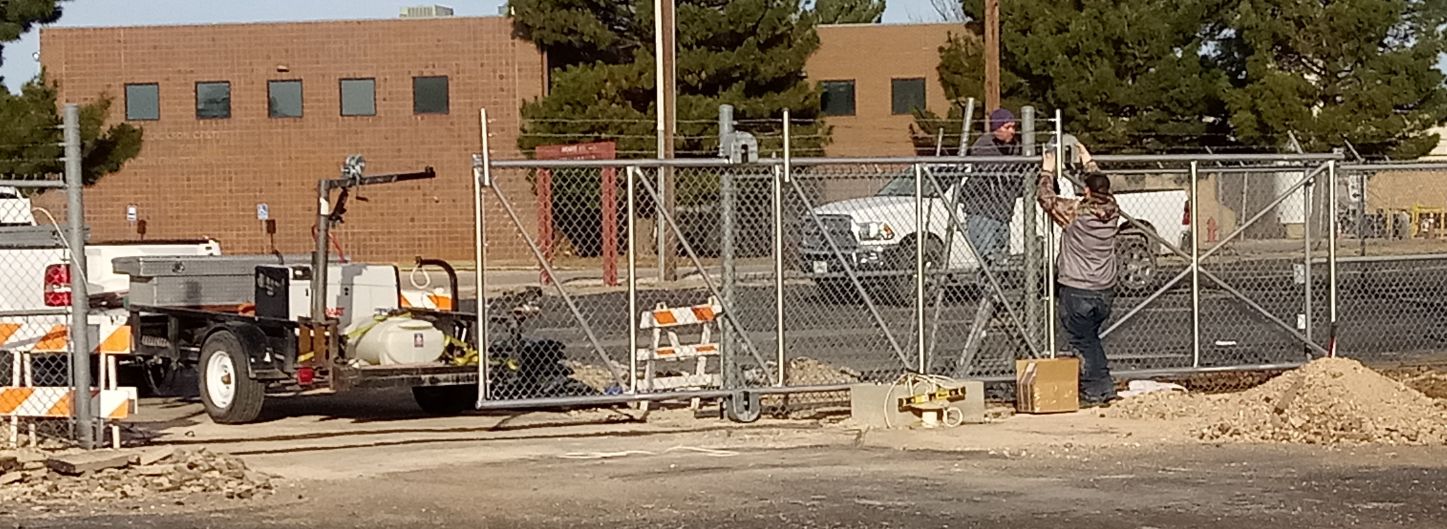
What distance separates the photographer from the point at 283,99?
44812mm

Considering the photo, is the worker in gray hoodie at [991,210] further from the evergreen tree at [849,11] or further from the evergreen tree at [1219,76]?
the evergreen tree at [849,11]

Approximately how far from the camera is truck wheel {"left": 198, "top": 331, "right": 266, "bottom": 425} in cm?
1348

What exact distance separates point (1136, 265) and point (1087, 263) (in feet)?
14.7

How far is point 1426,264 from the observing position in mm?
18453

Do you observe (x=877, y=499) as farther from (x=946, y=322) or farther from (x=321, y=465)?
(x=946, y=322)

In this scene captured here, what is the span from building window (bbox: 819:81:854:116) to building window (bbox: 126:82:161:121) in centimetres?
1517

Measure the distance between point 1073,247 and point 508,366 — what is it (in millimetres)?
3985

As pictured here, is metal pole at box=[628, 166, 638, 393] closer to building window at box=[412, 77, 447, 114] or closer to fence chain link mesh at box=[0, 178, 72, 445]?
fence chain link mesh at box=[0, 178, 72, 445]

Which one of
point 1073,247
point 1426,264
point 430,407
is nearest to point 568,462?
point 430,407

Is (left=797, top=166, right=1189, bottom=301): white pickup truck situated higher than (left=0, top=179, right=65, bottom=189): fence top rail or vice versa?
(left=0, top=179, right=65, bottom=189): fence top rail

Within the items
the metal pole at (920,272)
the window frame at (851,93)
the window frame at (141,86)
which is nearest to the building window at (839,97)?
the window frame at (851,93)

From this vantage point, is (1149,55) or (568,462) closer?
(568,462)

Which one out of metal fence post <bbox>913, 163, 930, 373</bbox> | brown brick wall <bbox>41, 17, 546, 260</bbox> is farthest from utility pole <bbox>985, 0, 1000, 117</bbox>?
metal fence post <bbox>913, 163, 930, 373</bbox>

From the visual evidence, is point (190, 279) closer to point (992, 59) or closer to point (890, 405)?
point (890, 405)
